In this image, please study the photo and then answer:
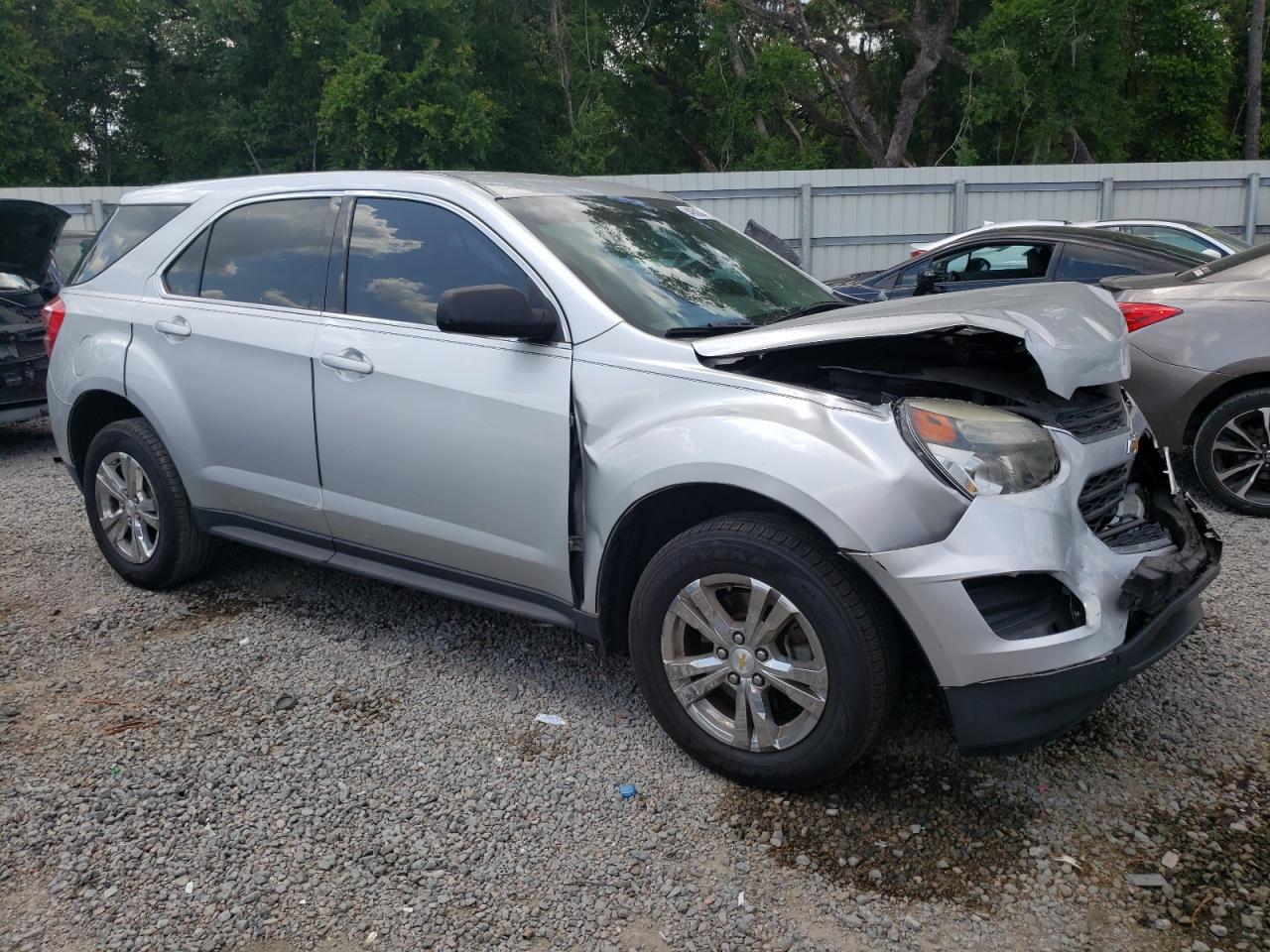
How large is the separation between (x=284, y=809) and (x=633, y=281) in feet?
6.50

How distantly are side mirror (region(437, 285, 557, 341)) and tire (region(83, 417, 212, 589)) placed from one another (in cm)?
195

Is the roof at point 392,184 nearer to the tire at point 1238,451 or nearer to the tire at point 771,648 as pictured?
the tire at point 771,648

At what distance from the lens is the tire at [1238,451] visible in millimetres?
5492

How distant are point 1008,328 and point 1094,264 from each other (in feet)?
19.3

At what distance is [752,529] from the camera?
2.95m

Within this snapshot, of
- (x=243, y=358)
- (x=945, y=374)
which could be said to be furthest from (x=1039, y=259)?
(x=243, y=358)

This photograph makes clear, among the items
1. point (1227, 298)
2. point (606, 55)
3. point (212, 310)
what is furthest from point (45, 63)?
point (1227, 298)

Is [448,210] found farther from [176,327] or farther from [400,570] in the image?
[176,327]

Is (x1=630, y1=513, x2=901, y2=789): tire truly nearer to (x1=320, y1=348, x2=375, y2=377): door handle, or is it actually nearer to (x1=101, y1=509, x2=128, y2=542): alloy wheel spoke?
(x1=320, y1=348, x2=375, y2=377): door handle

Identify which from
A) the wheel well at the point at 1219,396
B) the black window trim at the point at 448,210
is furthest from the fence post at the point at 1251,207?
the black window trim at the point at 448,210

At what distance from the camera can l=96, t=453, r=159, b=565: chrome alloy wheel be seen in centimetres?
469

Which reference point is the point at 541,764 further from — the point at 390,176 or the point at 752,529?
the point at 390,176

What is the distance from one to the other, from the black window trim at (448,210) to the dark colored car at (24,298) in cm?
482

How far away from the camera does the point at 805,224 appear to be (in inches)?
690
